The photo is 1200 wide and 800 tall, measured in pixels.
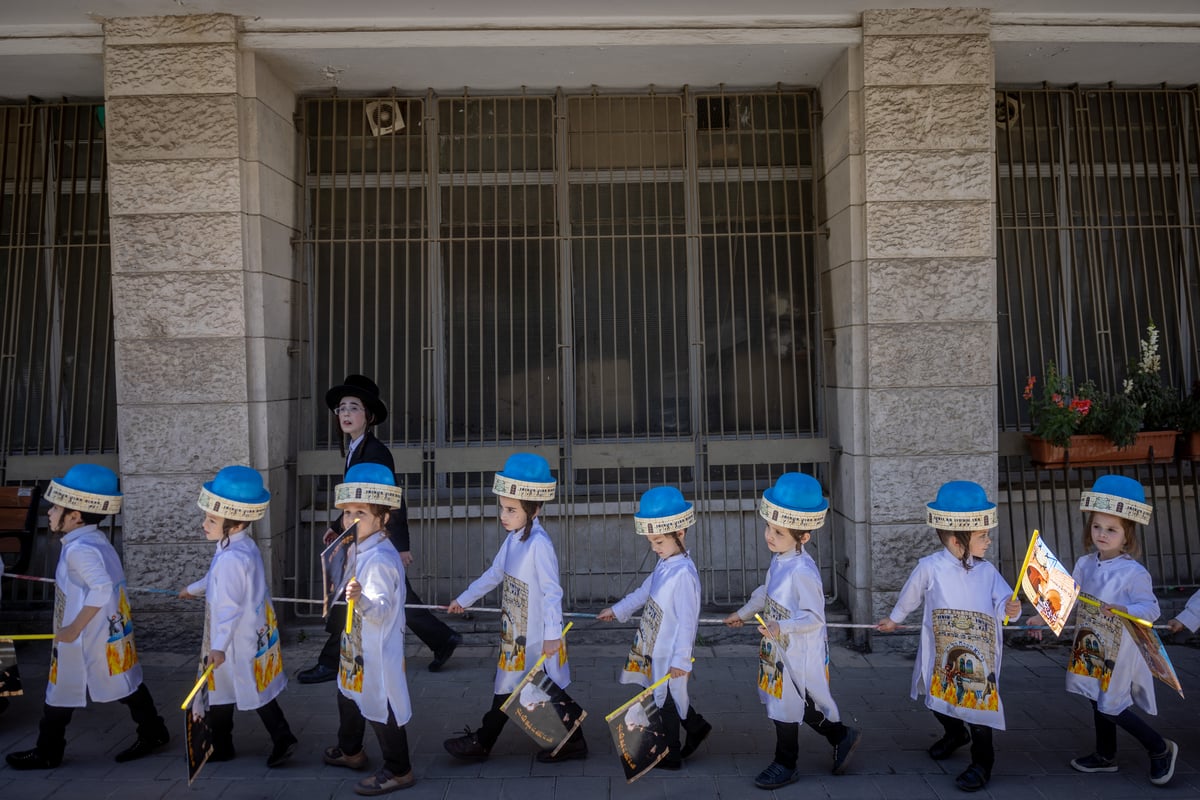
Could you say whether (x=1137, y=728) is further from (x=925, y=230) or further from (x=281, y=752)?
(x=281, y=752)

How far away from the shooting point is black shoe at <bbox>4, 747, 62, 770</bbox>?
4750mm

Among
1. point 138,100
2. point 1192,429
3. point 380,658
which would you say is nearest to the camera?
point 380,658

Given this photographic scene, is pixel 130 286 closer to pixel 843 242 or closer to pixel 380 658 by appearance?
pixel 380 658

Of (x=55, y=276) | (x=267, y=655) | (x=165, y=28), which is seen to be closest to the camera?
(x=267, y=655)

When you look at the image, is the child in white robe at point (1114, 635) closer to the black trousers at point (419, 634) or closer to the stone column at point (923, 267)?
the stone column at point (923, 267)

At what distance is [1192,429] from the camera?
7.10 m

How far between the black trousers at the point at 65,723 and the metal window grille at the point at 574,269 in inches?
107

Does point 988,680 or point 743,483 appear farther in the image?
point 743,483

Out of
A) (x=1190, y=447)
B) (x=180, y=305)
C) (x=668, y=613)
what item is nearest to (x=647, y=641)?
(x=668, y=613)

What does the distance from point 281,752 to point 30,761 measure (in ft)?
4.05

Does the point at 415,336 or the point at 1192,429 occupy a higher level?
the point at 415,336

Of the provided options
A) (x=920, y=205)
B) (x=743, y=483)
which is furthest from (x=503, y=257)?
(x=920, y=205)

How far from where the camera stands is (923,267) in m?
6.59

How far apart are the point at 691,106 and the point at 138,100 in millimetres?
4022
